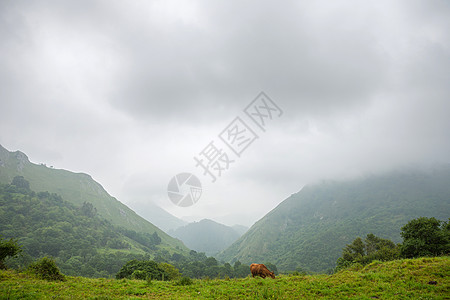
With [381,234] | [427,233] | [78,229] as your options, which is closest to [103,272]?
[78,229]

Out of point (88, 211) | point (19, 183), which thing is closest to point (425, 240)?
point (88, 211)

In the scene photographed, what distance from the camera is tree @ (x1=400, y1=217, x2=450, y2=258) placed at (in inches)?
1064

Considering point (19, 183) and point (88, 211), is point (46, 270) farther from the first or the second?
point (19, 183)

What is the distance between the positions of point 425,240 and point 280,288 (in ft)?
91.8

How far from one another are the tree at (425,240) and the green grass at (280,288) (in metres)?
17.1

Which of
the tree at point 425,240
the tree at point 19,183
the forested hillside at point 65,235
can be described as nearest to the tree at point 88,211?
the forested hillside at point 65,235

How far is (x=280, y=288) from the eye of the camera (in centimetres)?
1407

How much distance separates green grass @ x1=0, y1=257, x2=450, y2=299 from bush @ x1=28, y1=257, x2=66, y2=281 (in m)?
0.60

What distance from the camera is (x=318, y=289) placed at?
13.5 metres

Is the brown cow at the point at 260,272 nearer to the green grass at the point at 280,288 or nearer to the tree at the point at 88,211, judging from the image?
the green grass at the point at 280,288

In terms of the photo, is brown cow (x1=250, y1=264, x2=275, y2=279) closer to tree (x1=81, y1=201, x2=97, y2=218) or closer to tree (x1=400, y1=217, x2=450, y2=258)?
tree (x1=400, y1=217, x2=450, y2=258)

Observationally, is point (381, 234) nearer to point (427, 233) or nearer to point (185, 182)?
point (427, 233)

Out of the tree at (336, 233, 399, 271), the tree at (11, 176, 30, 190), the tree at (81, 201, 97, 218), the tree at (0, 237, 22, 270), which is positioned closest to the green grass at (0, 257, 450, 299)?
the tree at (0, 237, 22, 270)

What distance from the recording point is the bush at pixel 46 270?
1582cm
